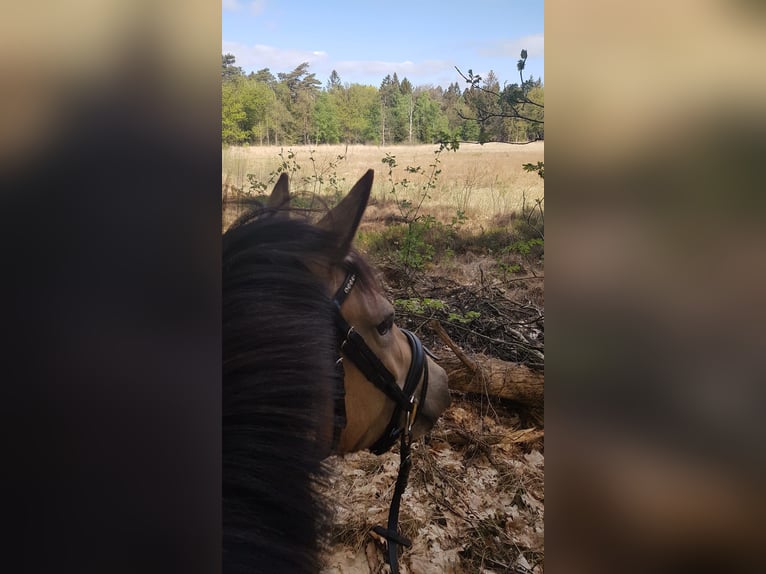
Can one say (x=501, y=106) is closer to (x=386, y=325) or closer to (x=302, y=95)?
(x=302, y=95)

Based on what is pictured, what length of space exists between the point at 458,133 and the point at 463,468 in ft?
2.93

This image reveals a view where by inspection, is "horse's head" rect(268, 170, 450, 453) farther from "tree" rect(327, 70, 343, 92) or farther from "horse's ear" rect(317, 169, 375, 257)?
"tree" rect(327, 70, 343, 92)

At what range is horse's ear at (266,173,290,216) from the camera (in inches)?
61.1

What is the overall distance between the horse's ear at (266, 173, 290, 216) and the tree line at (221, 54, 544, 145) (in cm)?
12

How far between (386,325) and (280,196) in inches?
17.1

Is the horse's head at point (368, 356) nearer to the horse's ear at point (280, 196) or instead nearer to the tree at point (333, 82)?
the horse's ear at point (280, 196)
